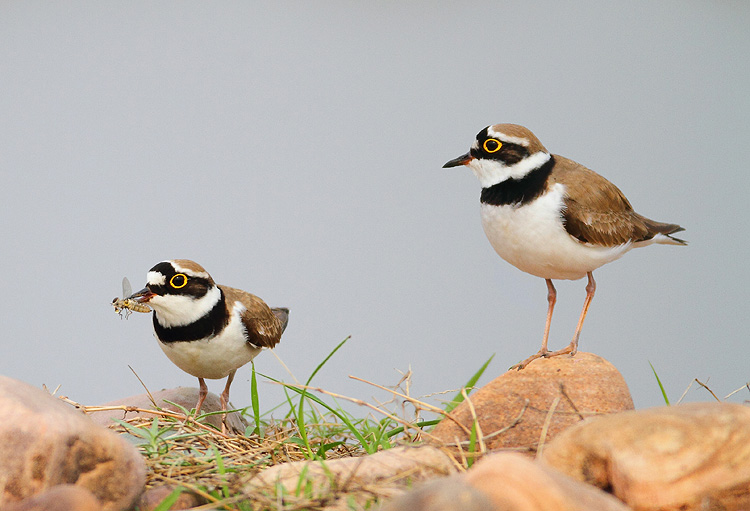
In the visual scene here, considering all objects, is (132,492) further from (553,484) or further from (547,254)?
(547,254)

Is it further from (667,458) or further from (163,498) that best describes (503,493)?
(163,498)

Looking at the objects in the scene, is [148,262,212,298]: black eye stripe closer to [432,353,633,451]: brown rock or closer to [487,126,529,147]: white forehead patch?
[432,353,633,451]: brown rock

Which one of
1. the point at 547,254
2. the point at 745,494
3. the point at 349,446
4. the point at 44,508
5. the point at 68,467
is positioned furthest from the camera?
the point at 349,446

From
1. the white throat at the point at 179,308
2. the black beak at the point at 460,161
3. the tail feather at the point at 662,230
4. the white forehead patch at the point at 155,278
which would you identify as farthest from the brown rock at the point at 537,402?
the white forehead patch at the point at 155,278

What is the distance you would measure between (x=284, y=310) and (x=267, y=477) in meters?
2.74

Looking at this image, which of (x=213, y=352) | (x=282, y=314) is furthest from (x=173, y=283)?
(x=282, y=314)

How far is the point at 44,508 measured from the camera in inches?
86.2

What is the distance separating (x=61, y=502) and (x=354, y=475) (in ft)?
3.22

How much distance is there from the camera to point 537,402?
350 centimetres

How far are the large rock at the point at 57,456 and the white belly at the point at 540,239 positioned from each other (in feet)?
6.89

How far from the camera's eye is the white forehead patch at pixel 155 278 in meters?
4.26

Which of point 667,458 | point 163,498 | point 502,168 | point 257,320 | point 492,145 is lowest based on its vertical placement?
point 163,498

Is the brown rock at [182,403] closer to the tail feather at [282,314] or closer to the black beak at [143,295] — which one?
the tail feather at [282,314]

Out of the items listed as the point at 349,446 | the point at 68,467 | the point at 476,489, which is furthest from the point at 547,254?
the point at 68,467
